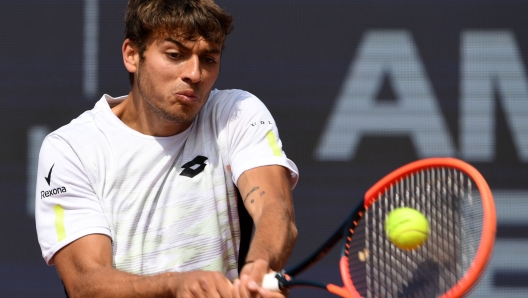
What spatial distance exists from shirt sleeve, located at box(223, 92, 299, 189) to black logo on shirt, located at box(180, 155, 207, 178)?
0.32ft

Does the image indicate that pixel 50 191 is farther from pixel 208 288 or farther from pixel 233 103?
pixel 208 288

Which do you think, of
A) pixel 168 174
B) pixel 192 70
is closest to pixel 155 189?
pixel 168 174

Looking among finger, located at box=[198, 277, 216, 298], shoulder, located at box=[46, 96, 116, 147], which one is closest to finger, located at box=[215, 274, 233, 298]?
finger, located at box=[198, 277, 216, 298]

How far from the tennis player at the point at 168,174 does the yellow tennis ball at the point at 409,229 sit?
1.14 ft

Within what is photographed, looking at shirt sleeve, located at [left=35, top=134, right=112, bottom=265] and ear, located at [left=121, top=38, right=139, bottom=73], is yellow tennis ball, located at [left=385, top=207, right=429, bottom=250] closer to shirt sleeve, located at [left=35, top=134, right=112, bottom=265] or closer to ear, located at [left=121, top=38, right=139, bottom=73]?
shirt sleeve, located at [left=35, top=134, right=112, bottom=265]

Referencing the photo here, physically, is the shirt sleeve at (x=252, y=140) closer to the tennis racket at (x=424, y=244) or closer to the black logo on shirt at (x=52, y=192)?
the tennis racket at (x=424, y=244)

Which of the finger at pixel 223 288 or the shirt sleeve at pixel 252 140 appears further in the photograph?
the shirt sleeve at pixel 252 140

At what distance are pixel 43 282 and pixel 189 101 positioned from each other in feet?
5.62

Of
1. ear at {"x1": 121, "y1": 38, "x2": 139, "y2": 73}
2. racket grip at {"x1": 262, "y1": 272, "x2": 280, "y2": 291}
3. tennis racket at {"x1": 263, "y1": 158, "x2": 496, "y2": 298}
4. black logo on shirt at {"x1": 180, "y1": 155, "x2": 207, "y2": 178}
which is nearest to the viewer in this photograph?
tennis racket at {"x1": 263, "y1": 158, "x2": 496, "y2": 298}

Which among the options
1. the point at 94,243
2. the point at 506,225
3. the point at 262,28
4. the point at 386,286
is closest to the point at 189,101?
the point at 94,243

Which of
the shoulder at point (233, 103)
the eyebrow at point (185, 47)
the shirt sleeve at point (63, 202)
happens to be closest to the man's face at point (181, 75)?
the eyebrow at point (185, 47)

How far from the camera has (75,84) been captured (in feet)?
13.8

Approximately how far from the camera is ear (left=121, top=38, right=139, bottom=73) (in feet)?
10.1

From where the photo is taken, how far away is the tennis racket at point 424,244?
2289 millimetres
